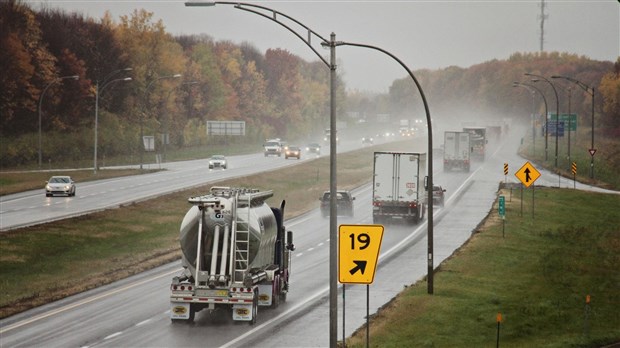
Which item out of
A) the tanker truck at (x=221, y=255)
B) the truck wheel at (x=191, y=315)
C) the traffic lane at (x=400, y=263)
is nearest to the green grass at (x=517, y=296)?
the traffic lane at (x=400, y=263)

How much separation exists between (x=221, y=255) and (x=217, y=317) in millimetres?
2929

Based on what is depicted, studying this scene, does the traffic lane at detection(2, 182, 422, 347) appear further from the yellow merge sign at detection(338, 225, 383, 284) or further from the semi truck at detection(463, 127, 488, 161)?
the semi truck at detection(463, 127, 488, 161)

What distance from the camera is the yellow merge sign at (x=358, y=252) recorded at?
1891 cm

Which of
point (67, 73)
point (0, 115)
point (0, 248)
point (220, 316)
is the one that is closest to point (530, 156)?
point (67, 73)

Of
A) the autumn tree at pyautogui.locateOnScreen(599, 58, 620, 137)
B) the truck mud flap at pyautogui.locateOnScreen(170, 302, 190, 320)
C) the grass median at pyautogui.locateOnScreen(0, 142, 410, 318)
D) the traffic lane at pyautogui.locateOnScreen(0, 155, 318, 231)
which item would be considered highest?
the autumn tree at pyautogui.locateOnScreen(599, 58, 620, 137)

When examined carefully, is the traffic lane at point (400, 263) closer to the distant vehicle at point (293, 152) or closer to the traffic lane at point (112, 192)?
the traffic lane at point (112, 192)

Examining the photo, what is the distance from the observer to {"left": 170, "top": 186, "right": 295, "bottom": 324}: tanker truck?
28.1 metres

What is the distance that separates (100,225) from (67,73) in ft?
196

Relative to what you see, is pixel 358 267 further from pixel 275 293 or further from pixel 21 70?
pixel 21 70

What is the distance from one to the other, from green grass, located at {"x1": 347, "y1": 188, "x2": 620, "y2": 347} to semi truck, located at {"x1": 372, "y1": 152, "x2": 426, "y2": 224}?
4609 mm

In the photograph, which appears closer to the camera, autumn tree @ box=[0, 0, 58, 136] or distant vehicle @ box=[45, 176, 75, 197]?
distant vehicle @ box=[45, 176, 75, 197]

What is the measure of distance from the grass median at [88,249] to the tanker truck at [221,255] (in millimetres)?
7430

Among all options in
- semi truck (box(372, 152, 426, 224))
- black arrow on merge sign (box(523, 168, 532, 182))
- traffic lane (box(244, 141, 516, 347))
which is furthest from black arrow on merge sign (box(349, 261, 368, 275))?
semi truck (box(372, 152, 426, 224))

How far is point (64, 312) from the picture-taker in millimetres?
32094
